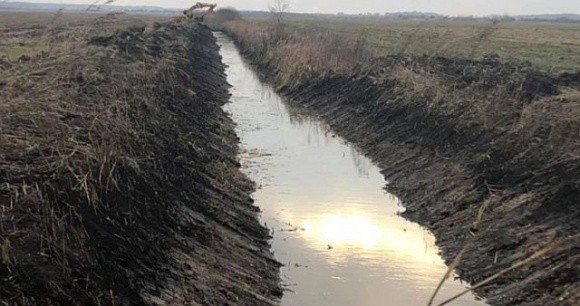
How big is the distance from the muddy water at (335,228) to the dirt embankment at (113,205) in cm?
66

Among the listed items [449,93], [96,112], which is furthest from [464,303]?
[449,93]

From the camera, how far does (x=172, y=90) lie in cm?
2202

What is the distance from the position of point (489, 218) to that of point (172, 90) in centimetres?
1240

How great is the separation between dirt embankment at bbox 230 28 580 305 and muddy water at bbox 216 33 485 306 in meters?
0.54

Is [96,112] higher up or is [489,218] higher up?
[96,112]

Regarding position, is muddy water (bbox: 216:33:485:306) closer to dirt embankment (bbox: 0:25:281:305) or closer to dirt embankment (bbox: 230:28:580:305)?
dirt embankment (bbox: 230:28:580:305)

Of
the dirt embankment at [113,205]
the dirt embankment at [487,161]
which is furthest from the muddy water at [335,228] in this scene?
the dirt embankment at [113,205]

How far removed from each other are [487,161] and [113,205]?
8.88 meters

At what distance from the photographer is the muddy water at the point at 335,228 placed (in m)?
11.2

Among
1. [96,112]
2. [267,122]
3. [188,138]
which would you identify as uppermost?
[96,112]

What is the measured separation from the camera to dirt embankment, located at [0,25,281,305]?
23.9 feet

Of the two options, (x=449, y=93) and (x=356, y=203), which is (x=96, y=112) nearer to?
(x=356, y=203)

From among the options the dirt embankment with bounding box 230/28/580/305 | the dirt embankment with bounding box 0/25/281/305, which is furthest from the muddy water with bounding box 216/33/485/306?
the dirt embankment with bounding box 0/25/281/305

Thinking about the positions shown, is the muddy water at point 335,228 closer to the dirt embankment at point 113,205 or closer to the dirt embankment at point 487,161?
the dirt embankment at point 487,161
